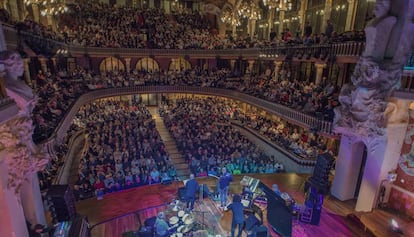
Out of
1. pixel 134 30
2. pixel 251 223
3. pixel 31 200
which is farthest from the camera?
pixel 134 30

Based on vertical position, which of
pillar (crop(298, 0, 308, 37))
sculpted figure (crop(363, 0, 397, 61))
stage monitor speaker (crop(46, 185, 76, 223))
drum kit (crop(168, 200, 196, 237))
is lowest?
drum kit (crop(168, 200, 196, 237))

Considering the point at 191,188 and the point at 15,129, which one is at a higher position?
the point at 15,129

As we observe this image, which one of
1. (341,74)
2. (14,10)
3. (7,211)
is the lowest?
(7,211)

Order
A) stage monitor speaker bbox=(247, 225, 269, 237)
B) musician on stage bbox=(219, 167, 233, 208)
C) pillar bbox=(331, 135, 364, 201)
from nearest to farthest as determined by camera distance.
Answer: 1. stage monitor speaker bbox=(247, 225, 269, 237)
2. musician on stage bbox=(219, 167, 233, 208)
3. pillar bbox=(331, 135, 364, 201)

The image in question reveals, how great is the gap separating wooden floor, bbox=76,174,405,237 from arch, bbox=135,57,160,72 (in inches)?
745

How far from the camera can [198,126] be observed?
16.1m

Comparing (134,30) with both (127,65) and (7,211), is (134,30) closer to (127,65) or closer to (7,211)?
(127,65)

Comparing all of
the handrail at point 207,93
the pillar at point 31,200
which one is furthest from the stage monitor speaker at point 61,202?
the handrail at point 207,93

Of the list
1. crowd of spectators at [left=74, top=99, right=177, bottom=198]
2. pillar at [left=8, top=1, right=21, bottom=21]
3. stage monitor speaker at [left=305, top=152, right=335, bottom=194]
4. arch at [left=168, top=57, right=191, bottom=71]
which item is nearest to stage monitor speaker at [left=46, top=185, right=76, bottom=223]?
crowd of spectators at [left=74, top=99, right=177, bottom=198]

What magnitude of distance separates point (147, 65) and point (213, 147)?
16165 mm

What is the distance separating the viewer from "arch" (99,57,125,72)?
25.2 metres

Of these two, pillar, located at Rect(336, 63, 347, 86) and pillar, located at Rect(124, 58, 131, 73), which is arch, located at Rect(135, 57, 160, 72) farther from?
pillar, located at Rect(336, 63, 347, 86)

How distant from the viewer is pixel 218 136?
15023 mm

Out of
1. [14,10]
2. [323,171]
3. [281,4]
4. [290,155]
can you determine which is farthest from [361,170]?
[14,10]
